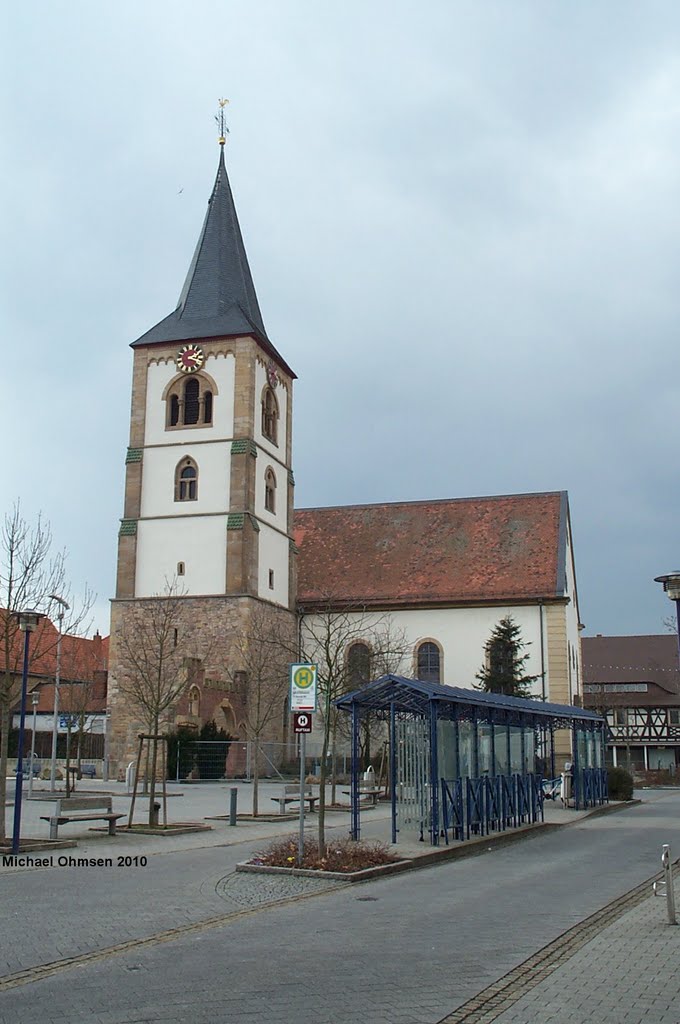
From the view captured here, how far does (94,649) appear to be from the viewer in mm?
57250

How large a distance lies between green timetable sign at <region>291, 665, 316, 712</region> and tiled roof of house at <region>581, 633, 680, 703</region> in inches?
2263

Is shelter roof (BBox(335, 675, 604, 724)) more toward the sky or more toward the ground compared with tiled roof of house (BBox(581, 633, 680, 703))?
more toward the ground

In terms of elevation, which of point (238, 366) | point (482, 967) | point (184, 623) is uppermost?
point (238, 366)

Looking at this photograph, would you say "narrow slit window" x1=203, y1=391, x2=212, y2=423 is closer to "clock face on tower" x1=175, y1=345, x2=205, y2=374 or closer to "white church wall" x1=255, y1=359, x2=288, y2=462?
"clock face on tower" x1=175, y1=345, x2=205, y2=374

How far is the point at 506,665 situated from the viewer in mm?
44062

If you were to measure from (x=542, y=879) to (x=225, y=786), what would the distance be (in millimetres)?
25360

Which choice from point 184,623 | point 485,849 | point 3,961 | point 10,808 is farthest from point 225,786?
point 3,961

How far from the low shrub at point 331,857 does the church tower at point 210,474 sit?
86.0ft

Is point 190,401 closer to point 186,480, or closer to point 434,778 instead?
point 186,480

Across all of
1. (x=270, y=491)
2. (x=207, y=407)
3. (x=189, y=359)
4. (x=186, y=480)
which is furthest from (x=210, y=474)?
(x=189, y=359)

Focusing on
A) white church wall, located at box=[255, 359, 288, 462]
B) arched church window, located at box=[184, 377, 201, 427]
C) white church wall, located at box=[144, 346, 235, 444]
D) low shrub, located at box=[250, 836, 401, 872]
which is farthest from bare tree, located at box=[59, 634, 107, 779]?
low shrub, located at box=[250, 836, 401, 872]

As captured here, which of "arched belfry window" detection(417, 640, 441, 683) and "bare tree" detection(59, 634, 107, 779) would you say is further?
"arched belfry window" detection(417, 640, 441, 683)

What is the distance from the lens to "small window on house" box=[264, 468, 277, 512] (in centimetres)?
4816

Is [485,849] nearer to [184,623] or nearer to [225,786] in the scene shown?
[225,786]
